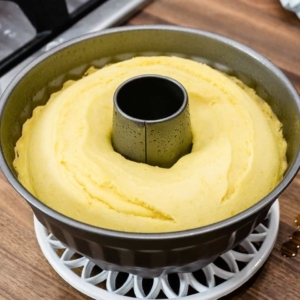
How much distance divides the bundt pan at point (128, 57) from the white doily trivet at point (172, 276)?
5 cm

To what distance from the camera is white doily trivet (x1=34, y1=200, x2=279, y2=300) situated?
32.0 inches

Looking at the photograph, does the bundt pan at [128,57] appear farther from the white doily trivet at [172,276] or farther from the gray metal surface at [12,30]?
the gray metal surface at [12,30]

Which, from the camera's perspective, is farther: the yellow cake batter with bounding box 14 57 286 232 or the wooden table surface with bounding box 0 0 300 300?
the wooden table surface with bounding box 0 0 300 300

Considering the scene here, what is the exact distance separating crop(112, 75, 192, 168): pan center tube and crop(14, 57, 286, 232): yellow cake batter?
0.02 m

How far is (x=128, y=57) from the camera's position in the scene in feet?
3.18

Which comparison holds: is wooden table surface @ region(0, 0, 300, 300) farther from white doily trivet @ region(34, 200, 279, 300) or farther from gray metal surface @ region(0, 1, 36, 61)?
gray metal surface @ region(0, 1, 36, 61)

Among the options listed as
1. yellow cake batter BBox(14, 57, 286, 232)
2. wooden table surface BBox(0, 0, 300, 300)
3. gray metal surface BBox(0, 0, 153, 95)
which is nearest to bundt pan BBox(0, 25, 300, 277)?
yellow cake batter BBox(14, 57, 286, 232)

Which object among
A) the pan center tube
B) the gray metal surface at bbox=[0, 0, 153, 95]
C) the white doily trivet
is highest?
the pan center tube

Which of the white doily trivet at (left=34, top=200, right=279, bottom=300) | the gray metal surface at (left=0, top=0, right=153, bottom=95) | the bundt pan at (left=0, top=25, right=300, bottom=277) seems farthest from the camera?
the gray metal surface at (left=0, top=0, right=153, bottom=95)

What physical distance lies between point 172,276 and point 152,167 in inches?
9.3

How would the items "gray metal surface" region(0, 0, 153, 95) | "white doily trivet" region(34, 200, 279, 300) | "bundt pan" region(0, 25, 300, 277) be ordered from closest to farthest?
"bundt pan" region(0, 25, 300, 277) < "white doily trivet" region(34, 200, 279, 300) < "gray metal surface" region(0, 0, 153, 95)

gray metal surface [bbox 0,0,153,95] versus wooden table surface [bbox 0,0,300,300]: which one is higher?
gray metal surface [bbox 0,0,153,95]

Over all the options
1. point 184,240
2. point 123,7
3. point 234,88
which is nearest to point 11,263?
point 184,240

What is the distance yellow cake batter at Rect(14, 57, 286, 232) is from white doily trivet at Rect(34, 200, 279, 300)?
17 cm
